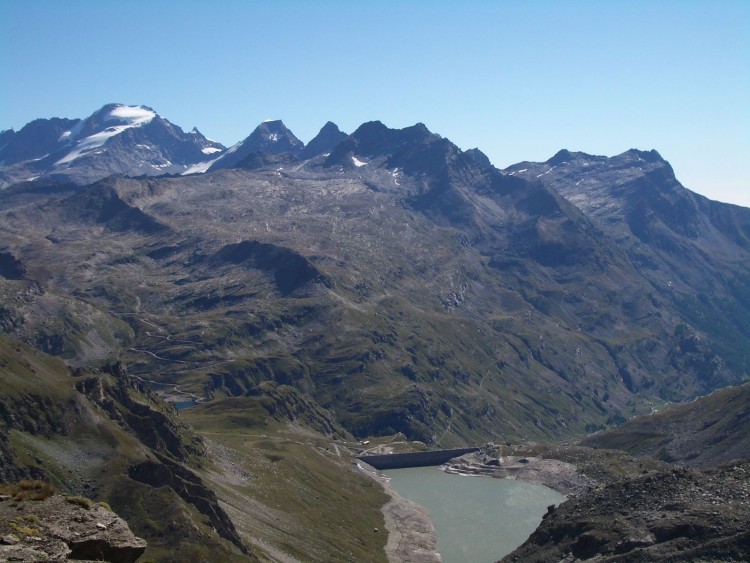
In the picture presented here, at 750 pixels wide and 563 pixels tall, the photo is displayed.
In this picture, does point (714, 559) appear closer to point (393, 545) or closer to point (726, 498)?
point (726, 498)

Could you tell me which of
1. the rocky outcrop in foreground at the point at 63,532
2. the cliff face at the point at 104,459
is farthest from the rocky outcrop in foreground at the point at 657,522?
the rocky outcrop in foreground at the point at 63,532

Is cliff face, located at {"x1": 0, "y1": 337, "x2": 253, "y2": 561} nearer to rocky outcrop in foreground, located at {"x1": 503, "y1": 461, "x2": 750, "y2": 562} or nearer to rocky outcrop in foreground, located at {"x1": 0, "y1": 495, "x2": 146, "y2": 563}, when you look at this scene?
rocky outcrop in foreground, located at {"x1": 503, "y1": 461, "x2": 750, "y2": 562}

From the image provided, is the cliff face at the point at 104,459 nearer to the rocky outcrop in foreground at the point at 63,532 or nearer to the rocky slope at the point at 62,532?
the rocky slope at the point at 62,532

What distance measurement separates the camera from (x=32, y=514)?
95.5 feet

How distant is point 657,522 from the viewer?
102188 millimetres

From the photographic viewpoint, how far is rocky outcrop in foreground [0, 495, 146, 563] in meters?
26.8

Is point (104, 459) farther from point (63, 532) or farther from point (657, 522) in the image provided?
point (63, 532)

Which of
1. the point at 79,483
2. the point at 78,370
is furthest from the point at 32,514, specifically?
the point at 78,370

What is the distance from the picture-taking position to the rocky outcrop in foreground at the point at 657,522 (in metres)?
91.5

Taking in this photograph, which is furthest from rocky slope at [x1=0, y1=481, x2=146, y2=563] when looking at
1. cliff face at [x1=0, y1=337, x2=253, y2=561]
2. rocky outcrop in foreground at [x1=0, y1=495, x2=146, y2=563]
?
cliff face at [x1=0, y1=337, x2=253, y2=561]

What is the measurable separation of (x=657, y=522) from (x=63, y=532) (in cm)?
8916

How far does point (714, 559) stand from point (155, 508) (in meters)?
84.8

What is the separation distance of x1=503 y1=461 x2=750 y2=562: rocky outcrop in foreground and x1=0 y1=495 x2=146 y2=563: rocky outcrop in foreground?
74605 millimetres

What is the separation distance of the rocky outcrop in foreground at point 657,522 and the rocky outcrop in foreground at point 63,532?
74605mm
